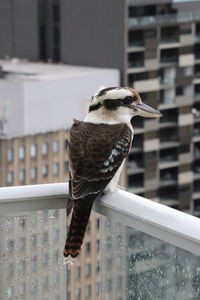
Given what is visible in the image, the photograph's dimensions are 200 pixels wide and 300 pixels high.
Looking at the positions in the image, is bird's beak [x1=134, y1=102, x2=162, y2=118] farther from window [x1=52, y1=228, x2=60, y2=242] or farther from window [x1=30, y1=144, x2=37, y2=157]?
window [x1=30, y1=144, x2=37, y2=157]

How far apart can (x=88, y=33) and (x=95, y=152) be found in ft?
44.4

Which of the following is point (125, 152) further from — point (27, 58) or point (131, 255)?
point (27, 58)

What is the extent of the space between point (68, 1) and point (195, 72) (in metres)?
2.08

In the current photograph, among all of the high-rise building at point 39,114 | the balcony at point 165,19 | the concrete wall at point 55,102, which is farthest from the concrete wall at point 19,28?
the balcony at point 165,19

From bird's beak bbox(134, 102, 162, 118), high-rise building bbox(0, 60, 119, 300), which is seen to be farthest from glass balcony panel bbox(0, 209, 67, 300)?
high-rise building bbox(0, 60, 119, 300)

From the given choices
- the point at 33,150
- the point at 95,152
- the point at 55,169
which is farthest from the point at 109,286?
the point at 33,150

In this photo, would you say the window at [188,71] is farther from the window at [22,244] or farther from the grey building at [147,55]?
the window at [22,244]

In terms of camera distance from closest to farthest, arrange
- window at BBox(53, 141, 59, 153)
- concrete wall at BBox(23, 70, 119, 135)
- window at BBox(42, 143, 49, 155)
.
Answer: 1. window at BBox(53, 141, 59, 153)
2. window at BBox(42, 143, 49, 155)
3. concrete wall at BBox(23, 70, 119, 135)

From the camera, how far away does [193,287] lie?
797mm

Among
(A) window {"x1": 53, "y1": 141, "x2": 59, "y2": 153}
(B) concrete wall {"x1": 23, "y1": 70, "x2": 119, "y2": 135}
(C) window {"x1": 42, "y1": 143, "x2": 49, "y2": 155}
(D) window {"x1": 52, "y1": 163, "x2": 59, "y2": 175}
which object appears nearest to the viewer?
(D) window {"x1": 52, "y1": 163, "x2": 59, "y2": 175}

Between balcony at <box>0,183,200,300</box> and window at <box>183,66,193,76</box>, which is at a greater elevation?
balcony at <box>0,183,200,300</box>

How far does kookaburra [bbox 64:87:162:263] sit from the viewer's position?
0.95m

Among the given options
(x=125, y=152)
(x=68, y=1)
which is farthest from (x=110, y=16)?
(x=125, y=152)

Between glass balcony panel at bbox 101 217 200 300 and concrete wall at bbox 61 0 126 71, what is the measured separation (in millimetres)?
13101
